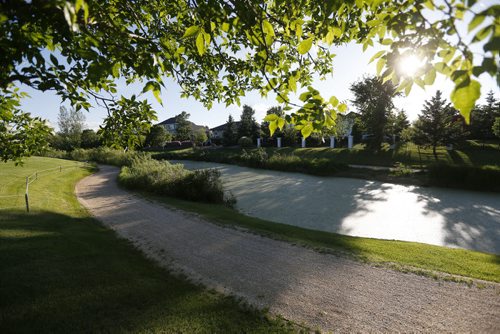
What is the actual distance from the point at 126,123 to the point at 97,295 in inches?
92.3

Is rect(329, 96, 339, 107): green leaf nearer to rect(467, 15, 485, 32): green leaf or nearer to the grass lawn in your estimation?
rect(467, 15, 485, 32): green leaf

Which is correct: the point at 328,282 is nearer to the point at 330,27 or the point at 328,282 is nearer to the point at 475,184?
the point at 330,27

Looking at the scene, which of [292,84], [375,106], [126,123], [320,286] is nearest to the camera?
[292,84]

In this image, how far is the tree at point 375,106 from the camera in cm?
2519

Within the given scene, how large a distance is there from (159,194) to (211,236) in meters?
6.68

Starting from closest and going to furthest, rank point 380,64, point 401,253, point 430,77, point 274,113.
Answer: point 430,77, point 380,64, point 274,113, point 401,253

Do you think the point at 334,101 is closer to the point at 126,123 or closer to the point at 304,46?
the point at 304,46

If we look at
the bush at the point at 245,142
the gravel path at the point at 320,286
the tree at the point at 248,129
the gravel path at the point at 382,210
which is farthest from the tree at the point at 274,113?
the tree at the point at 248,129

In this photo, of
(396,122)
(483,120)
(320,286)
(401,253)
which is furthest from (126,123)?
(483,120)

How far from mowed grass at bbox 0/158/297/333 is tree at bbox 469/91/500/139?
105 ft

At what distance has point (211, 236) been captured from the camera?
6.82m

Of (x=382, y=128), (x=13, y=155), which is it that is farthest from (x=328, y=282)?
(x=382, y=128)

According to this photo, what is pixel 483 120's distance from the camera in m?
27.3

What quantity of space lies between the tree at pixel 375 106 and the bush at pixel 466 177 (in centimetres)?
1105
